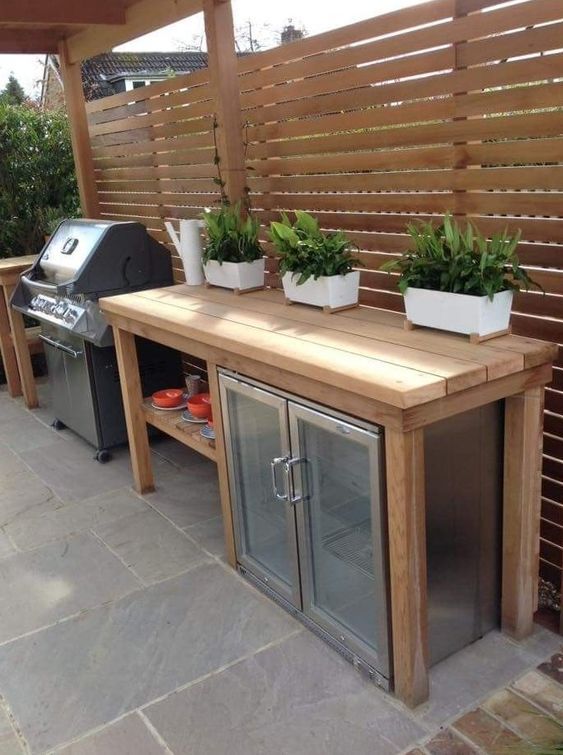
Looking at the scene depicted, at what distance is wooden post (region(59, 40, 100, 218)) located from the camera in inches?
181

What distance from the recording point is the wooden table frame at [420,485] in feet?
5.92

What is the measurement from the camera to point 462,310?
1.99 metres

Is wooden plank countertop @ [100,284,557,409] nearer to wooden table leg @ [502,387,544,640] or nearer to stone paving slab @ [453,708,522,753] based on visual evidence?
wooden table leg @ [502,387,544,640]

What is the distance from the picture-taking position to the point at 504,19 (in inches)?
80.3

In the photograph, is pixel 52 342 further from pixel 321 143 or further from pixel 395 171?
pixel 395 171

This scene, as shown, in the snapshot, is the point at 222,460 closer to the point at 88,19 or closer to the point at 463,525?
the point at 463,525

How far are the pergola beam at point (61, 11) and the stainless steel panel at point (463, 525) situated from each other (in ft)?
10.1

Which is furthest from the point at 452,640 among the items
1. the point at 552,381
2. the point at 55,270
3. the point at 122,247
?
the point at 55,270

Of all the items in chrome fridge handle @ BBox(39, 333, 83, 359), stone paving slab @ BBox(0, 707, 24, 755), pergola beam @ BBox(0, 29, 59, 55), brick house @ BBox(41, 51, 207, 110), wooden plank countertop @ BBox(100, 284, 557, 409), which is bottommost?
stone paving slab @ BBox(0, 707, 24, 755)

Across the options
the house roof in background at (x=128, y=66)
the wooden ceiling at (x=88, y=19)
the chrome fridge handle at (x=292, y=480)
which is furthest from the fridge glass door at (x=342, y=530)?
the house roof in background at (x=128, y=66)

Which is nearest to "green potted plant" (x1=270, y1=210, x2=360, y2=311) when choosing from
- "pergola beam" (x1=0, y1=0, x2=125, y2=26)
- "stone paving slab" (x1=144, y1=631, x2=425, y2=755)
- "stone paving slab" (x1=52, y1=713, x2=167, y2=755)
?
"stone paving slab" (x1=144, y1=631, x2=425, y2=755)

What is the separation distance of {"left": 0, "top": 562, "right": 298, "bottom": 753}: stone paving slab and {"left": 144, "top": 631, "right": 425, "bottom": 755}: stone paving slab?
0.30ft

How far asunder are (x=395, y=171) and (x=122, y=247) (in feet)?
5.60

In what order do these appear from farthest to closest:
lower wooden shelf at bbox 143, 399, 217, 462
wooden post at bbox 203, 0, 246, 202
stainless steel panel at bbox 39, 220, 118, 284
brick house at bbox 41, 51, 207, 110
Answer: brick house at bbox 41, 51, 207, 110
stainless steel panel at bbox 39, 220, 118, 284
wooden post at bbox 203, 0, 246, 202
lower wooden shelf at bbox 143, 399, 217, 462
